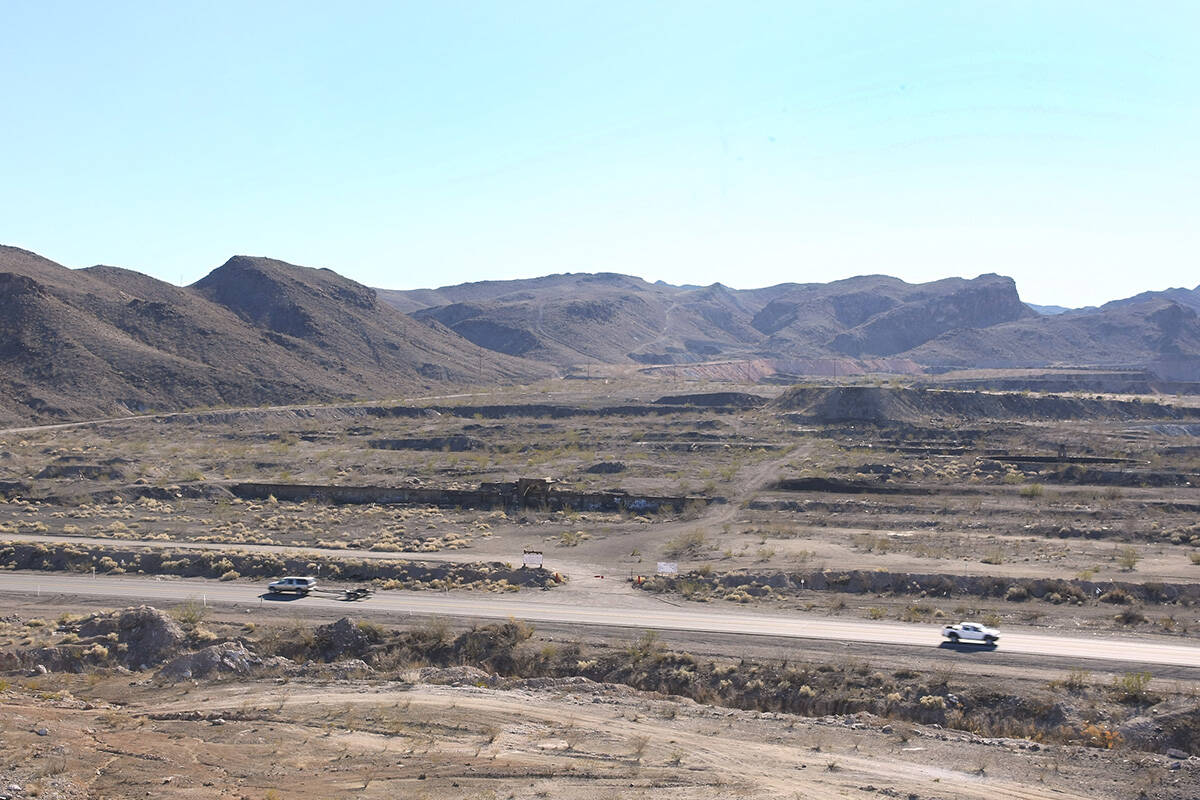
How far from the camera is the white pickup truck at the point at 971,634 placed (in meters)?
26.0

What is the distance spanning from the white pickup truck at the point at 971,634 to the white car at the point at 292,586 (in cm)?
2089

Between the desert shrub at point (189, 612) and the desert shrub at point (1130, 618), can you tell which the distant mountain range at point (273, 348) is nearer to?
the desert shrub at point (189, 612)

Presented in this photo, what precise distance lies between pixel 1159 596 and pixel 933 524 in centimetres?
1577

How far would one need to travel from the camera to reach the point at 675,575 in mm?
35438

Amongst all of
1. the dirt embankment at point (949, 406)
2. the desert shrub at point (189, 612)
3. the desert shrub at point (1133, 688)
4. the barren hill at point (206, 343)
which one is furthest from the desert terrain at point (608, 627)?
the barren hill at point (206, 343)

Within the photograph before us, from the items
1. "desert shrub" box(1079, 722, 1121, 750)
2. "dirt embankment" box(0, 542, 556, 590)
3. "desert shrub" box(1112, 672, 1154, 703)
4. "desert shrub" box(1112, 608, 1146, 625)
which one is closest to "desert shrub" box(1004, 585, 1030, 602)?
"desert shrub" box(1112, 608, 1146, 625)

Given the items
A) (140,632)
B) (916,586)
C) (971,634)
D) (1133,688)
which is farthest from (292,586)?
(1133,688)

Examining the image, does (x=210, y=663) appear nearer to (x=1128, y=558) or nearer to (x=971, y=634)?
(x=971, y=634)

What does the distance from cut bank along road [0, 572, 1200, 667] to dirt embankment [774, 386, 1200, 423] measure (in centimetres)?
5984

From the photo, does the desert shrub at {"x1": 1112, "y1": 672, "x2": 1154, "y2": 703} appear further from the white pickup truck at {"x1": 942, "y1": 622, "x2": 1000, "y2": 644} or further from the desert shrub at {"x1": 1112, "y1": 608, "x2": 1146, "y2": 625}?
the desert shrub at {"x1": 1112, "y1": 608, "x2": 1146, "y2": 625}

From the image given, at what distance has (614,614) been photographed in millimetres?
30328

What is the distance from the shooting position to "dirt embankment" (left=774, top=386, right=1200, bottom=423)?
88.6 m

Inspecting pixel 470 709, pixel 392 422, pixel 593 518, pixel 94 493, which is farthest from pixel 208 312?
pixel 470 709

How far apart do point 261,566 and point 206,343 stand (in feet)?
298
